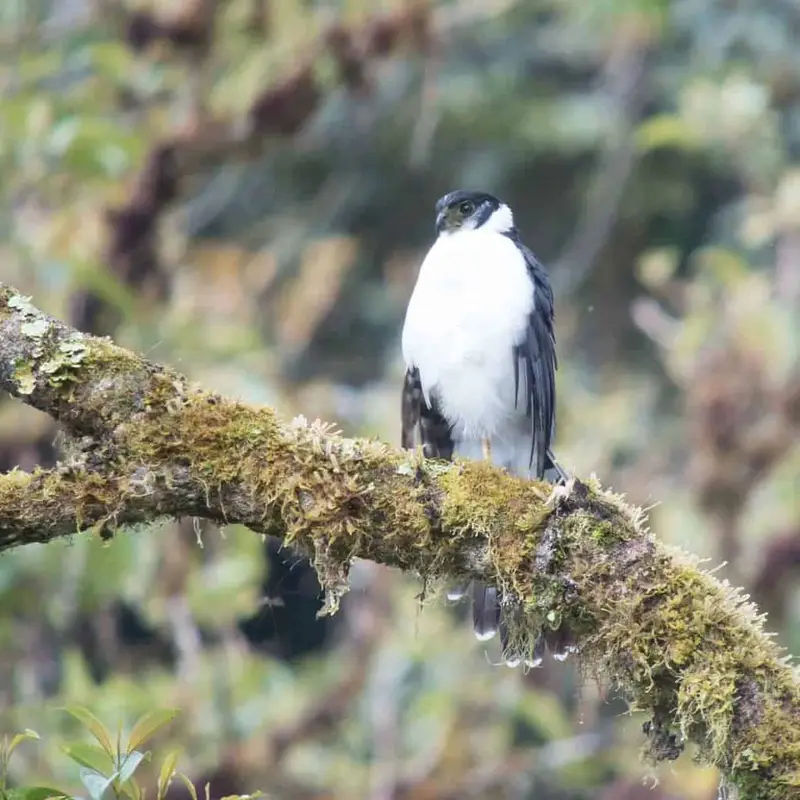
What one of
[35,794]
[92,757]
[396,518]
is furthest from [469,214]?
[35,794]

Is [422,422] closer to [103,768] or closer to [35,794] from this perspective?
[103,768]

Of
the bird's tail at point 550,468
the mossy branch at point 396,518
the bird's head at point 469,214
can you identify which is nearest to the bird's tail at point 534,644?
the mossy branch at point 396,518

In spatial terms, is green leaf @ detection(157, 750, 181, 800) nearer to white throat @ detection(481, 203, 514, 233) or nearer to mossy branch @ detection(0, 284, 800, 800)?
mossy branch @ detection(0, 284, 800, 800)

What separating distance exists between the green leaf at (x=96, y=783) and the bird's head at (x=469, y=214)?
2.37m

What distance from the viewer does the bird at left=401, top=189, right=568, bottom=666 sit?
3537 mm

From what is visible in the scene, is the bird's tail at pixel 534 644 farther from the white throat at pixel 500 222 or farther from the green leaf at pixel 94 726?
the white throat at pixel 500 222

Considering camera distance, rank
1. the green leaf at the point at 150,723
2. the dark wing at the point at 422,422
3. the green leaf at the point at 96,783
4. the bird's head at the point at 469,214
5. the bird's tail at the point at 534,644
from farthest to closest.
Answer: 1. the bird's head at the point at 469,214
2. the dark wing at the point at 422,422
3. the bird's tail at the point at 534,644
4. the green leaf at the point at 150,723
5. the green leaf at the point at 96,783

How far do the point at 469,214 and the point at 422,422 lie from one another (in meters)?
0.68

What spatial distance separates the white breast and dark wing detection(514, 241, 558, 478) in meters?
0.03

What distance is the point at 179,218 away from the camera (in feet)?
22.5

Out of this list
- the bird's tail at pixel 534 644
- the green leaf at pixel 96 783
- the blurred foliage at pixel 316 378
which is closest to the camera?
the green leaf at pixel 96 783

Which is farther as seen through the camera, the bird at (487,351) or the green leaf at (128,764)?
the bird at (487,351)

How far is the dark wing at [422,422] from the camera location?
12.4 ft

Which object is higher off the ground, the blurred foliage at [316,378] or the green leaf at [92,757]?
the blurred foliage at [316,378]
